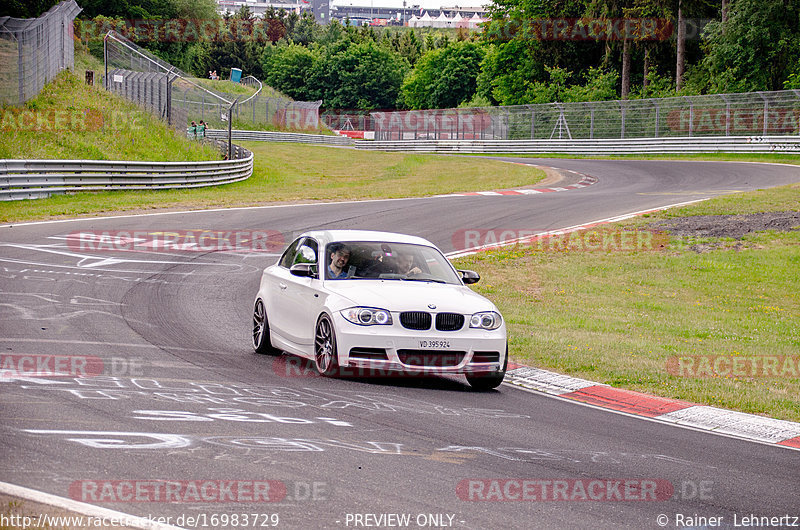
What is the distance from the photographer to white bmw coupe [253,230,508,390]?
872cm

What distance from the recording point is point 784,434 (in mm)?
7734

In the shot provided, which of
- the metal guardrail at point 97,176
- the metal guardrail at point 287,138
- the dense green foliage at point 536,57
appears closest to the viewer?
the metal guardrail at point 97,176

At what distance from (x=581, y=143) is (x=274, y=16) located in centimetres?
13474

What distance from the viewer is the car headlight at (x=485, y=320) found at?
9.01m

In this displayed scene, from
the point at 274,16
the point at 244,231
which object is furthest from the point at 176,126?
the point at 274,16

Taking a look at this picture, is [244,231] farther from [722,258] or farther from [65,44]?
[65,44]

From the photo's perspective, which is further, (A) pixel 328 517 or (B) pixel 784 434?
(B) pixel 784 434

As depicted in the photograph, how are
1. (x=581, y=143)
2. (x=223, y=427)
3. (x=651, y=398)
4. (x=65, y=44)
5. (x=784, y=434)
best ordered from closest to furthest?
(x=223, y=427), (x=784, y=434), (x=651, y=398), (x=65, y=44), (x=581, y=143)

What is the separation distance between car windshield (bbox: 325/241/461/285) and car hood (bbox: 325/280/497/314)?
0.64 ft
